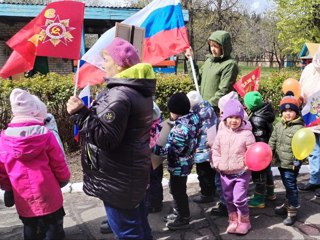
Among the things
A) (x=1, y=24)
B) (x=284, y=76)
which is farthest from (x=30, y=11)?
(x=284, y=76)

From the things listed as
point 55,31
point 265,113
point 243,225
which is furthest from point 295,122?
point 55,31

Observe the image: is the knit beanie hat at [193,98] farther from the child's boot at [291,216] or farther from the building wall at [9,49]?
the building wall at [9,49]

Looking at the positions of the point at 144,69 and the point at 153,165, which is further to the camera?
the point at 153,165

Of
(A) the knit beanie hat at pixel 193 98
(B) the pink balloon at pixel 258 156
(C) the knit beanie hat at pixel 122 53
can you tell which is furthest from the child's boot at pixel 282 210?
(C) the knit beanie hat at pixel 122 53

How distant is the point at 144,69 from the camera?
2314mm

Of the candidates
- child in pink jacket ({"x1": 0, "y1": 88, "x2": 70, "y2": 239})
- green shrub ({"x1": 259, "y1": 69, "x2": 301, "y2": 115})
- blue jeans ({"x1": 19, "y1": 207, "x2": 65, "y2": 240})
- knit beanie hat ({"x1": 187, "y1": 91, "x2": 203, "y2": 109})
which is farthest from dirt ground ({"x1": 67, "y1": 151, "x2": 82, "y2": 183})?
green shrub ({"x1": 259, "y1": 69, "x2": 301, "y2": 115})

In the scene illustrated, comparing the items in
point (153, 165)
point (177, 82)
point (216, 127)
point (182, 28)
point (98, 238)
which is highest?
point (182, 28)

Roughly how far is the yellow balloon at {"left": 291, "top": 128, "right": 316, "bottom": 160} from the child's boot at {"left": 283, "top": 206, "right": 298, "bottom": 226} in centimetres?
60

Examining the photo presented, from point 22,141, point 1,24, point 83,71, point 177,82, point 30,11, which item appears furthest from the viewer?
point 1,24

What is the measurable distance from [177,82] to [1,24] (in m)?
9.72

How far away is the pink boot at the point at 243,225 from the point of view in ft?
10.9

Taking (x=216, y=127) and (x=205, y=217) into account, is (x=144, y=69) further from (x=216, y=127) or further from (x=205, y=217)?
(x=205, y=217)

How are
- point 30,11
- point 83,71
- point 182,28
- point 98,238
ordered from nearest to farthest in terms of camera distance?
point 98,238 → point 83,71 → point 182,28 → point 30,11

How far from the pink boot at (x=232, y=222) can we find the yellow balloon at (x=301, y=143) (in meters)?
0.81
